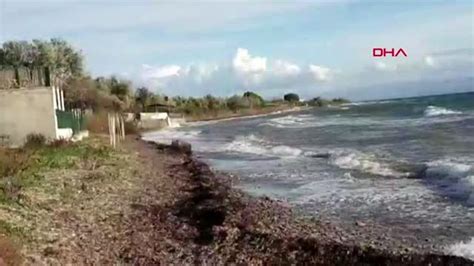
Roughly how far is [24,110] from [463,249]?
2314 centimetres

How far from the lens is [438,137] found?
38.4m

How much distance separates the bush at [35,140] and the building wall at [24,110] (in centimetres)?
46

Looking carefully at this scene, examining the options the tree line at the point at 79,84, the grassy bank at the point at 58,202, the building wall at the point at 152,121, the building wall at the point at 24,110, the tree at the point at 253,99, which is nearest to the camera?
the grassy bank at the point at 58,202

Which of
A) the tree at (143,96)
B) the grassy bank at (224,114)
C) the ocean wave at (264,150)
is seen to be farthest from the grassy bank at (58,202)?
the grassy bank at (224,114)

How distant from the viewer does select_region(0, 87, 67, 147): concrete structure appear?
30.5 metres

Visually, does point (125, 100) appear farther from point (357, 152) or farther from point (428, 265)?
point (428, 265)

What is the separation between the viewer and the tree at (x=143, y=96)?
99.4 m

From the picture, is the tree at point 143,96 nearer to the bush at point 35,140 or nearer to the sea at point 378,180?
the sea at point 378,180

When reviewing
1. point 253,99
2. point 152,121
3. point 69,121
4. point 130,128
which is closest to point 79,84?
point 130,128

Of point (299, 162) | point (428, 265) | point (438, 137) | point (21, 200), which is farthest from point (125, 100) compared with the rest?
point (428, 265)

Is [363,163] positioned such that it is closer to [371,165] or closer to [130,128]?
[371,165]

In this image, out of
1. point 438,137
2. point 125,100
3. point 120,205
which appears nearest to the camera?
point 120,205

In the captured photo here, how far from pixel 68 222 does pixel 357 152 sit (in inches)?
778

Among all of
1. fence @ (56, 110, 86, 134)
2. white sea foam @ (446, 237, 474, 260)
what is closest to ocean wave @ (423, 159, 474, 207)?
white sea foam @ (446, 237, 474, 260)
